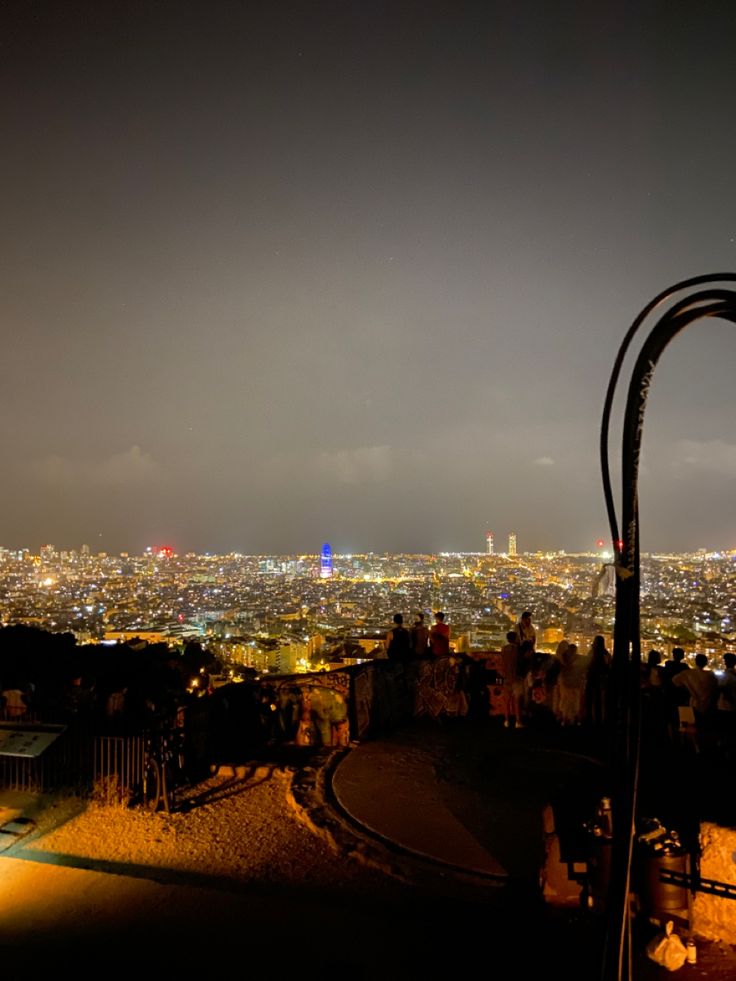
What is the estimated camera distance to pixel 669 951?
520cm

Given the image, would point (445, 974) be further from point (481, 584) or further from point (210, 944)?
point (481, 584)

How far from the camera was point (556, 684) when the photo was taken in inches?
472

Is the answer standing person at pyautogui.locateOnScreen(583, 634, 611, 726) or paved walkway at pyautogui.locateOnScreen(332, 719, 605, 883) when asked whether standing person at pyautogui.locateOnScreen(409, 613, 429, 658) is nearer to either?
paved walkway at pyautogui.locateOnScreen(332, 719, 605, 883)

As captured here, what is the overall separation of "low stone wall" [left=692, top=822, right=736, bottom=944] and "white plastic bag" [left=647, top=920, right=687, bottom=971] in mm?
544

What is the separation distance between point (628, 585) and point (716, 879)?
4455mm

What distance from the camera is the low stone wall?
Result: 5715 mm

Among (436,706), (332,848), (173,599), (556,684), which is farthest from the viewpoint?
(173,599)

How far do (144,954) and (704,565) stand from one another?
Answer: 5507 centimetres

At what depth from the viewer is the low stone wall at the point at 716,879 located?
18.7 feet

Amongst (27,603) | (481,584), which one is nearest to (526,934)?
(481,584)

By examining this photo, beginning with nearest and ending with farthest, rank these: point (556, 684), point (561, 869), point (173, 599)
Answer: point (561, 869) < point (556, 684) < point (173, 599)

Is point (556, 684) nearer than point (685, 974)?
No

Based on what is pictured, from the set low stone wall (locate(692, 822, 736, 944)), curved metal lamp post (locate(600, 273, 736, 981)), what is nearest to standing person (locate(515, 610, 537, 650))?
low stone wall (locate(692, 822, 736, 944))

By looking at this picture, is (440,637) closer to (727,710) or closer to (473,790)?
(473,790)
